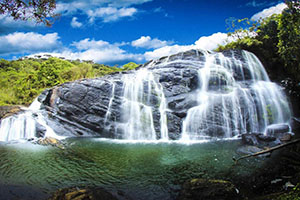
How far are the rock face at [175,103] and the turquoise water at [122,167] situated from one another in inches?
114

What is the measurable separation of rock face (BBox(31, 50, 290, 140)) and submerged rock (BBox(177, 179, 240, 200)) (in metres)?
7.91

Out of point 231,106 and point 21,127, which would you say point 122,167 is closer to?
point 231,106

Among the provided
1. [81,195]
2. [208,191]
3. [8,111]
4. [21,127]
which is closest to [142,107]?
[21,127]

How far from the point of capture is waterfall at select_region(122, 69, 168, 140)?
14664mm

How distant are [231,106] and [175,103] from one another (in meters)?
4.28

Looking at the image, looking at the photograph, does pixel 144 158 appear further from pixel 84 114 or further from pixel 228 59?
pixel 228 59

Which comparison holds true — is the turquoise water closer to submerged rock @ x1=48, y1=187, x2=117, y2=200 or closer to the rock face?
submerged rock @ x1=48, y1=187, x2=117, y2=200

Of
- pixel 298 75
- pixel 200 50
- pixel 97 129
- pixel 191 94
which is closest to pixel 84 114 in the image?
pixel 97 129

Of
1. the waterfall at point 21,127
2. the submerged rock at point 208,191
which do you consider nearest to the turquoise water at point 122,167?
the submerged rock at point 208,191

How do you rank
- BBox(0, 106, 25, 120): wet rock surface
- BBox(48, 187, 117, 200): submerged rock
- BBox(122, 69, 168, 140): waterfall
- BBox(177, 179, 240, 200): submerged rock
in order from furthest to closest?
BBox(0, 106, 25, 120): wet rock surface < BBox(122, 69, 168, 140): waterfall < BBox(177, 179, 240, 200): submerged rock < BBox(48, 187, 117, 200): submerged rock

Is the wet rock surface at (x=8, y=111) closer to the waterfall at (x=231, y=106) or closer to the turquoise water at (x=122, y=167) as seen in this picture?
the turquoise water at (x=122, y=167)

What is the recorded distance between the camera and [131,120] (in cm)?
1526

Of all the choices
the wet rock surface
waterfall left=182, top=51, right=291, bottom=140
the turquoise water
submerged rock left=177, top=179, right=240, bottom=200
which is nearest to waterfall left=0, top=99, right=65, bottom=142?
the wet rock surface

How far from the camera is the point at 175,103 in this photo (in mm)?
15398
